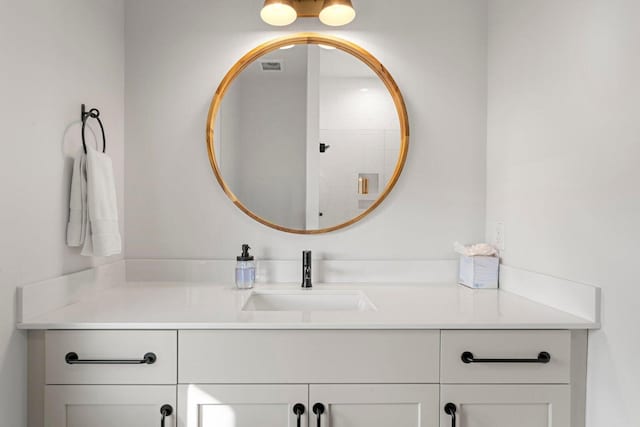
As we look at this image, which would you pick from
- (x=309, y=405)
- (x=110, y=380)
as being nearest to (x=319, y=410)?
(x=309, y=405)

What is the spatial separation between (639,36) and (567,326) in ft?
2.63

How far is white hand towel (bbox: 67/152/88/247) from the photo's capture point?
1.36 meters

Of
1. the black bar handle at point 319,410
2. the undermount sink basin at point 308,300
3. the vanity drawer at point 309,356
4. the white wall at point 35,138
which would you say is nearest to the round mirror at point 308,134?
the undermount sink basin at point 308,300

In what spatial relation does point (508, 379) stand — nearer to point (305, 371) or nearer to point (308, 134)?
point (305, 371)

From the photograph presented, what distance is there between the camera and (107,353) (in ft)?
3.88

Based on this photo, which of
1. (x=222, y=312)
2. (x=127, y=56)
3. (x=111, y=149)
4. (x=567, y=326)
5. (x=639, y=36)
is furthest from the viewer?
(x=127, y=56)

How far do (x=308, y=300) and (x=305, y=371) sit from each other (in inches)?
17.7

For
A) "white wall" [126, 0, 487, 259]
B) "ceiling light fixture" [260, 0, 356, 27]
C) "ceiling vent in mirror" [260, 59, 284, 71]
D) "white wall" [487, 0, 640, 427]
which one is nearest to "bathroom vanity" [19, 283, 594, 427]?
"white wall" [487, 0, 640, 427]

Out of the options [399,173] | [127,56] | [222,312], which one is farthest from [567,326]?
[127,56]

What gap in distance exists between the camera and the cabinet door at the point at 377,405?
1204 mm

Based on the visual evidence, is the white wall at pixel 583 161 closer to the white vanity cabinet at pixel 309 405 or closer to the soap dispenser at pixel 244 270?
the white vanity cabinet at pixel 309 405

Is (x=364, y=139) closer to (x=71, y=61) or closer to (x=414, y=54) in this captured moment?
(x=414, y=54)

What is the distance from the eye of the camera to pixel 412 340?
1.21 m

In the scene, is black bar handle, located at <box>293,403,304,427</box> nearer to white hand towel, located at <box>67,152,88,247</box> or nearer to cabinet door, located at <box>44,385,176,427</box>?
cabinet door, located at <box>44,385,176,427</box>
